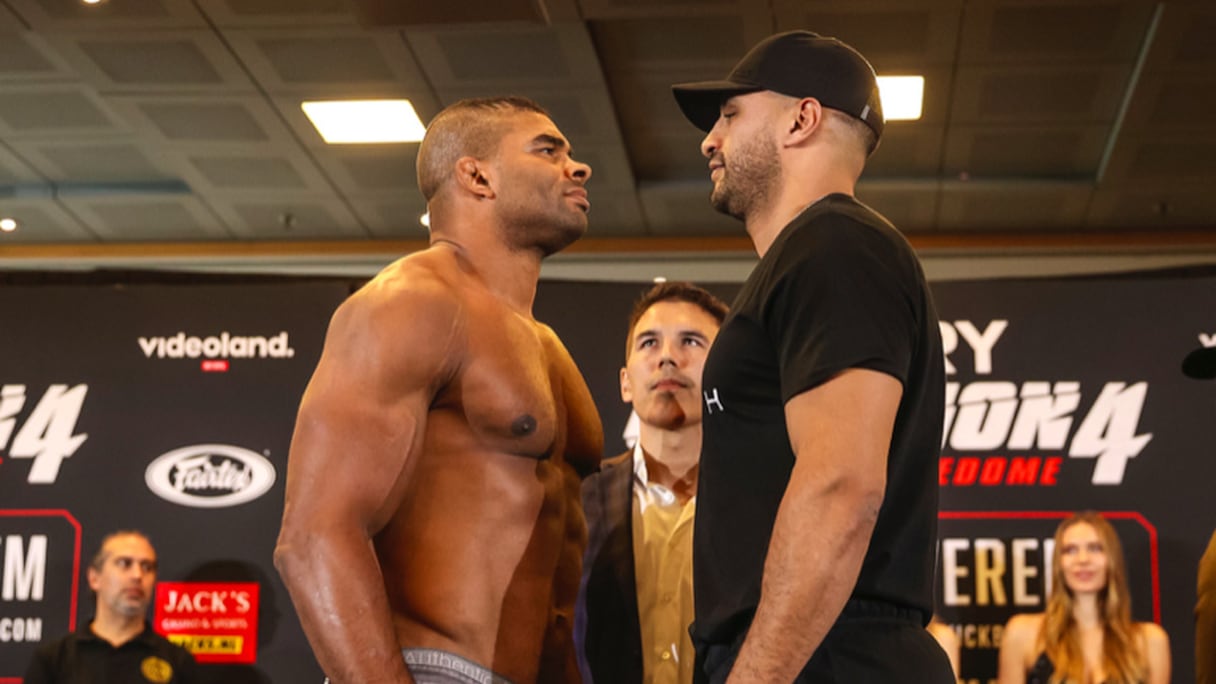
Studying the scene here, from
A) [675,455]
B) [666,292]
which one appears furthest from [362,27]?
[675,455]

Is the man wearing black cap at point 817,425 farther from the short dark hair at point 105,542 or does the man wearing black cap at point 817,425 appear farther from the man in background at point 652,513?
the short dark hair at point 105,542

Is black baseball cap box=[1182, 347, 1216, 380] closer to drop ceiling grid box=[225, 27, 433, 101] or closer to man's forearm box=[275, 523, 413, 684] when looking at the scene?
drop ceiling grid box=[225, 27, 433, 101]

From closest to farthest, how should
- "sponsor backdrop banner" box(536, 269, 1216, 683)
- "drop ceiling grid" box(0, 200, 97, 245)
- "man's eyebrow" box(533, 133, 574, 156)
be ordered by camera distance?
"man's eyebrow" box(533, 133, 574, 156) → "sponsor backdrop banner" box(536, 269, 1216, 683) → "drop ceiling grid" box(0, 200, 97, 245)

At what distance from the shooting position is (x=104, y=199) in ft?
25.3

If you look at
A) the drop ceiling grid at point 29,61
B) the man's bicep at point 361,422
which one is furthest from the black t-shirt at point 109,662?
the man's bicep at point 361,422

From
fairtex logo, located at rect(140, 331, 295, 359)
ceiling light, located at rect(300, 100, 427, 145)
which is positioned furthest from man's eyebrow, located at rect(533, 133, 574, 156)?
ceiling light, located at rect(300, 100, 427, 145)

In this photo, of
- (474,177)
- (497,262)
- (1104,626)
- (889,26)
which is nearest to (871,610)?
(497,262)

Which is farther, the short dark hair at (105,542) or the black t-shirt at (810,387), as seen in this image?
the short dark hair at (105,542)

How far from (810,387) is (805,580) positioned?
22 centimetres

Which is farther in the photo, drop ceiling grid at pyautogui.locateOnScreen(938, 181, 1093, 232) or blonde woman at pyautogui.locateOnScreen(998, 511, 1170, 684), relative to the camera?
drop ceiling grid at pyautogui.locateOnScreen(938, 181, 1093, 232)

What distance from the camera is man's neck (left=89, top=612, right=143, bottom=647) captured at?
4.96 metres

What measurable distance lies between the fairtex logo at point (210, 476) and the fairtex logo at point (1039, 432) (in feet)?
7.87

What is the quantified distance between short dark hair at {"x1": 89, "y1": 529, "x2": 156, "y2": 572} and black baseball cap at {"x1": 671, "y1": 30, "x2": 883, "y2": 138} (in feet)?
11.7

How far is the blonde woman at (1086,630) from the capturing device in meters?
4.54
